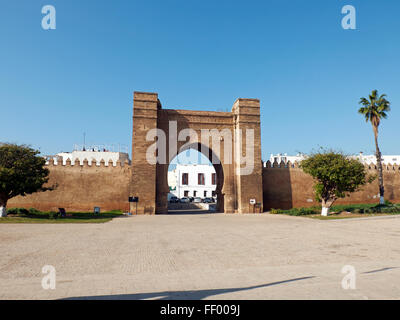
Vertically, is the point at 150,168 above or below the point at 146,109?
below

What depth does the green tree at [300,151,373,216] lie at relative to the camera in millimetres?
18562

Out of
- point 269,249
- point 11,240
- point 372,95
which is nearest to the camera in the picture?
point 269,249

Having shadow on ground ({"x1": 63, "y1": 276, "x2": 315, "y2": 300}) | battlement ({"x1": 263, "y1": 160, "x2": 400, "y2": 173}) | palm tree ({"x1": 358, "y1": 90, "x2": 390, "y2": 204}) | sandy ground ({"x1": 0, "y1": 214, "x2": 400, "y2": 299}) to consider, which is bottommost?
sandy ground ({"x1": 0, "y1": 214, "x2": 400, "y2": 299})

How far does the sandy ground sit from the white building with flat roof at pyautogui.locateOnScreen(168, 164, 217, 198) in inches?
1507

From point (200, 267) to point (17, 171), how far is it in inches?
567

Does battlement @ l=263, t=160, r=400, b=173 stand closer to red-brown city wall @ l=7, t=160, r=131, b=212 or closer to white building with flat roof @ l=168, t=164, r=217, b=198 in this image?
red-brown city wall @ l=7, t=160, r=131, b=212

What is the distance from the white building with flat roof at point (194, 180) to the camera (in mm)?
47688

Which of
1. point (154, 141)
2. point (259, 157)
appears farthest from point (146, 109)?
point (259, 157)

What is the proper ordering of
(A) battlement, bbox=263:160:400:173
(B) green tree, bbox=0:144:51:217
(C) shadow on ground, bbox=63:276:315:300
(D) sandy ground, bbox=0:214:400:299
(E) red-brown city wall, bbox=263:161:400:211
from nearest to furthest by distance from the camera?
(C) shadow on ground, bbox=63:276:315:300 < (D) sandy ground, bbox=0:214:400:299 < (B) green tree, bbox=0:144:51:217 < (E) red-brown city wall, bbox=263:161:400:211 < (A) battlement, bbox=263:160:400:173

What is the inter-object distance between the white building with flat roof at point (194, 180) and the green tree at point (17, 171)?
31.3m

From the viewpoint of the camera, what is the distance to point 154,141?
72.4 feet

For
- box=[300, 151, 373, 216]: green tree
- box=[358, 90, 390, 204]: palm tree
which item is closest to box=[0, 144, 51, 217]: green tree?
box=[300, 151, 373, 216]: green tree
